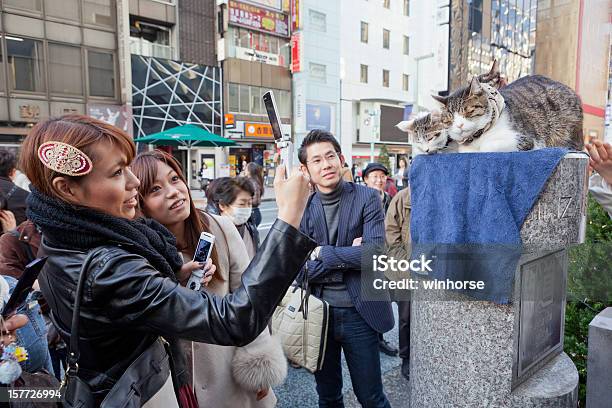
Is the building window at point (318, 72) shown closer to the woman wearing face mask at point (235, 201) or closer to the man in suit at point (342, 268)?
the woman wearing face mask at point (235, 201)

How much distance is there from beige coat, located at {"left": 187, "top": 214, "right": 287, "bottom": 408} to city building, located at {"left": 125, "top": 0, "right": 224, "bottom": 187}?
16463 millimetres

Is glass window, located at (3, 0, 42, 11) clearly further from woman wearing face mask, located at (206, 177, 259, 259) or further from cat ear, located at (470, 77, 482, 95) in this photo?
cat ear, located at (470, 77, 482, 95)

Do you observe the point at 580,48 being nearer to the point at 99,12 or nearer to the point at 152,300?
the point at 152,300

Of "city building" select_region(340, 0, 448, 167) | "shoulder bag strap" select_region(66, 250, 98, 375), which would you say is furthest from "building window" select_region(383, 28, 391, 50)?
"shoulder bag strap" select_region(66, 250, 98, 375)

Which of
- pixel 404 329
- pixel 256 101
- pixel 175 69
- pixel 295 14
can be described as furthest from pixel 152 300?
pixel 295 14

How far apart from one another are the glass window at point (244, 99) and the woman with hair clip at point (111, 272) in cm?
2200

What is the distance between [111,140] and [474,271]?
57.2 inches

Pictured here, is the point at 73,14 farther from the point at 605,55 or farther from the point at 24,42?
the point at 605,55

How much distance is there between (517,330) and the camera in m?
1.64

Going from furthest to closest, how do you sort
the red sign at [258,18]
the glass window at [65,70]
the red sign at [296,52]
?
the red sign at [296,52] → the red sign at [258,18] → the glass window at [65,70]

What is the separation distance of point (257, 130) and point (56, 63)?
10.0 m

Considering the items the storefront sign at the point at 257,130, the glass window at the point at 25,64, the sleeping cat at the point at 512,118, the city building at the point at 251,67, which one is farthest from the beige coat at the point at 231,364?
the storefront sign at the point at 257,130

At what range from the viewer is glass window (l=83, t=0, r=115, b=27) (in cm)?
1709

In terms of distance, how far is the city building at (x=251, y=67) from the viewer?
21375mm
